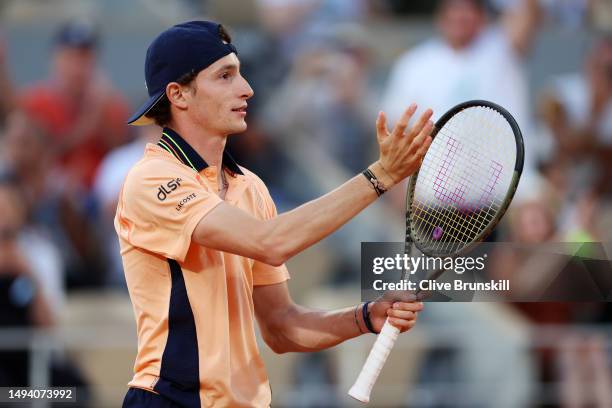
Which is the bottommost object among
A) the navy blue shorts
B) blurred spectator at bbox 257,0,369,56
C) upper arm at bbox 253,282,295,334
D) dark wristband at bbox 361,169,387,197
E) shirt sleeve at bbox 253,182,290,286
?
the navy blue shorts

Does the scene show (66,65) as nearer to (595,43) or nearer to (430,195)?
(595,43)

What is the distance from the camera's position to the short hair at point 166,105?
4.24 m

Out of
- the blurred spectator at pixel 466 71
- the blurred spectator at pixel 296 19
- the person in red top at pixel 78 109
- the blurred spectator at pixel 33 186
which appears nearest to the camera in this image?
the blurred spectator at pixel 33 186

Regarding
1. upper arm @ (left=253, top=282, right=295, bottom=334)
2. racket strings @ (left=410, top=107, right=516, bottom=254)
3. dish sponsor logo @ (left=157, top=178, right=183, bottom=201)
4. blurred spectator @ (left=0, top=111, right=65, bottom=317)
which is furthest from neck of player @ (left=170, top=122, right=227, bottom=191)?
blurred spectator @ (left=0, top=111, right=65, bottom=317)

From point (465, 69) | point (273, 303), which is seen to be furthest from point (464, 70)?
point (273, 303)

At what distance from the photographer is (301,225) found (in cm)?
388

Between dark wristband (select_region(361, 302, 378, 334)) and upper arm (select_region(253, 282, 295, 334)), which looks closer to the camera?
dark wristband (select_region(361, 302, 378, 334))

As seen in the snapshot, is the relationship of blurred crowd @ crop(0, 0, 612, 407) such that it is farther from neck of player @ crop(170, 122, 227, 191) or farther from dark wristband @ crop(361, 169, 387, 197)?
dark wristband @ crop(361, 169, 387, 197)

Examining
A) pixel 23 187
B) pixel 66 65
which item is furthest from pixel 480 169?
pixel 66 65

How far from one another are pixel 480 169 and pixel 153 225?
2450mm

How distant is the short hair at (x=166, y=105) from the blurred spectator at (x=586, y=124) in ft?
20.2

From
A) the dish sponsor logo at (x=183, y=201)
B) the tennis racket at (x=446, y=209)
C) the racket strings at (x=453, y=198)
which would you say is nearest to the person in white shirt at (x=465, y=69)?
the racket strings at (x=453, y=198)

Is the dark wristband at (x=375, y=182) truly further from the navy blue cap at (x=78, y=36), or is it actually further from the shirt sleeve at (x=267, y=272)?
the navy blue cap at (x=78, y=36)

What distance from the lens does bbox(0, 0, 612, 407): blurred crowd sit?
8.35 meters
